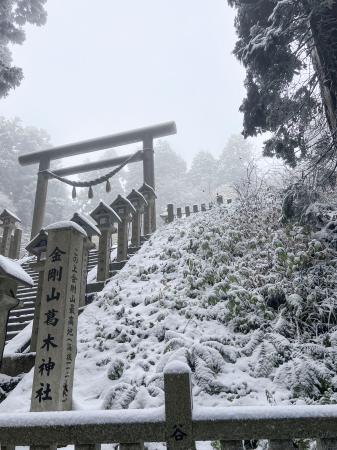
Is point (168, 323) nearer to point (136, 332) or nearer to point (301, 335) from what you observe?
point (136, 332)

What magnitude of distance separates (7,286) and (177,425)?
3.63 metres

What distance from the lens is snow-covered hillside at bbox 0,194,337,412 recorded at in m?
4.27

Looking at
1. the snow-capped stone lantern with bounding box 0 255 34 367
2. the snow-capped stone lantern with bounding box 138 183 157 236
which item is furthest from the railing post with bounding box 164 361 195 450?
the snow-capped stone lantern with bounding box 138 183 157 236

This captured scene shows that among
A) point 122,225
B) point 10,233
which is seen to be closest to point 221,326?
point 122,225

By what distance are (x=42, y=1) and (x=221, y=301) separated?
1469 cm

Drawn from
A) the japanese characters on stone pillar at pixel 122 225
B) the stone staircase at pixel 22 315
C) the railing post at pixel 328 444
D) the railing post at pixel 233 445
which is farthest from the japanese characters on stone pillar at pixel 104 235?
the railing post at pixel 328 444

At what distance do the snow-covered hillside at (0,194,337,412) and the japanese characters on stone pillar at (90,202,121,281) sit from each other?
0.31m

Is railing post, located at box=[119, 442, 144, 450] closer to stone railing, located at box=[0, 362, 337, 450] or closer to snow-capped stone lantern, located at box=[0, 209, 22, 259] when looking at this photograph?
stone railing, located at box=[0, 362, 337, 450]

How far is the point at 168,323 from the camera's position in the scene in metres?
5.66

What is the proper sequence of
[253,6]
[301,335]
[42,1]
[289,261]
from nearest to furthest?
[301,335], [289,261], [253,6], [42,1]

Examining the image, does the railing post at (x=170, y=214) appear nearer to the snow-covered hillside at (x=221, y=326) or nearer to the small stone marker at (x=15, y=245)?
the snow-covered hillside at (x=221, y=326)

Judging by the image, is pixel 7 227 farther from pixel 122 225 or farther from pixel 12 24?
pixel 12 24

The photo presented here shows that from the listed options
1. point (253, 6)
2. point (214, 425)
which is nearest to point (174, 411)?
point (214, 425)

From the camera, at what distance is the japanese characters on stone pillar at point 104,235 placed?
25.2 feet
